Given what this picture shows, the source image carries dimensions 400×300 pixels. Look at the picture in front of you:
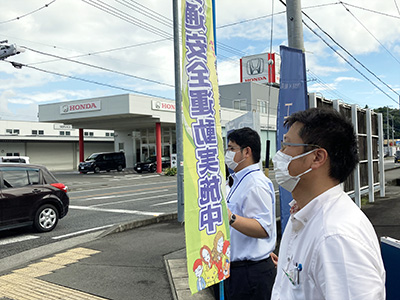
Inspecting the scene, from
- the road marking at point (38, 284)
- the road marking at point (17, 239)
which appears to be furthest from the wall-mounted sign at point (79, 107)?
the road marking at point (38, 284)

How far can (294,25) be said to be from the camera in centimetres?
619

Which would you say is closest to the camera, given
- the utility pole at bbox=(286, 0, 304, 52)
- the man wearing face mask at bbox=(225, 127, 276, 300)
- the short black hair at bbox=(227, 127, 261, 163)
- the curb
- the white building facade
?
the man wearing face mask at bbox=(225, 127, 276, 300)

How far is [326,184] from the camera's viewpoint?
149 centimetres

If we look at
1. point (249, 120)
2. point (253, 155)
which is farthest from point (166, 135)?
point (253, 155)

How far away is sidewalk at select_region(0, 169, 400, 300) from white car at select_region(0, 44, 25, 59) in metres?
8.96

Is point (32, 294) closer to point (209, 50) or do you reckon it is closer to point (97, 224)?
point (209, 50)

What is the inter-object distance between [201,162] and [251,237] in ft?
2.20

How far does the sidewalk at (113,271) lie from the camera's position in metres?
4.54

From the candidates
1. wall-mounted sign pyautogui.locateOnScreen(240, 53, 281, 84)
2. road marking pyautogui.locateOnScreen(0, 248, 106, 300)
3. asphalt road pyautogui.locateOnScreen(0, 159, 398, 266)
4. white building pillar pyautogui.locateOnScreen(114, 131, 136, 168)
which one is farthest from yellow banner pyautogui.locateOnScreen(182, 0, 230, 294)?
wall-mounted sign pyautogui.locateOnScreen(240, 53, 281, 84)

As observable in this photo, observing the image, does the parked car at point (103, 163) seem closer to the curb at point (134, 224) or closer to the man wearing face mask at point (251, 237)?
the curb at point (134, 224)

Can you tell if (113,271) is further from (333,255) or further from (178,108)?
(178,108)

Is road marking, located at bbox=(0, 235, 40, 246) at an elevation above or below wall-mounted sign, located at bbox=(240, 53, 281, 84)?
below

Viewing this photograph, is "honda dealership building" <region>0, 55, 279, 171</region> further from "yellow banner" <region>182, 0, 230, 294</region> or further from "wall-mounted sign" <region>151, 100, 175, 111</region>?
"yellow banner" <region>182, 0, 230, 294</region>

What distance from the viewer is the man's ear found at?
1.50 meters
